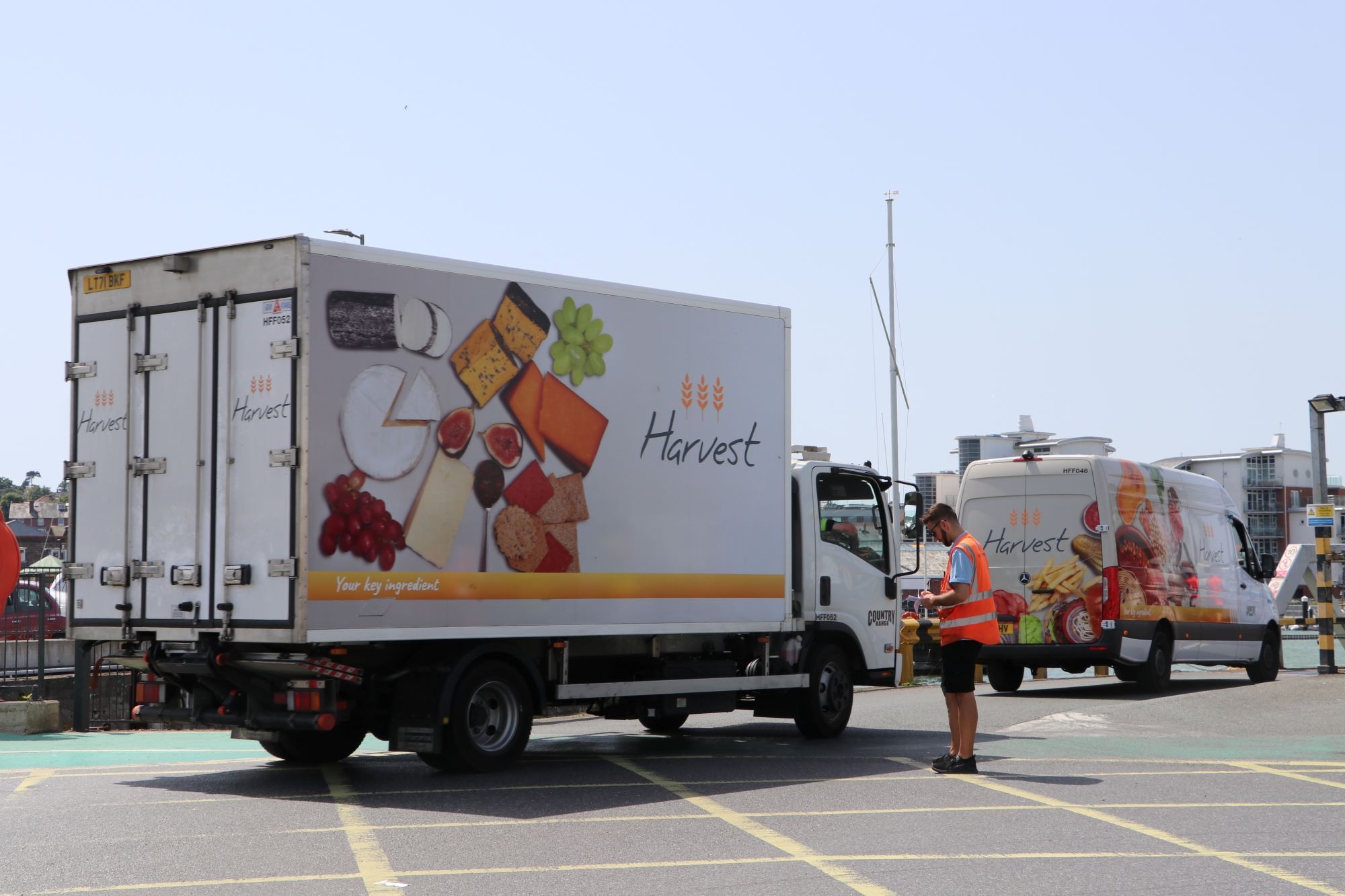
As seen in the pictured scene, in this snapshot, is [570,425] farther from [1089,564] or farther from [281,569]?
[1089,564]

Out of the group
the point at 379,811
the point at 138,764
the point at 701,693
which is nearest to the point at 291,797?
the point at 379,811

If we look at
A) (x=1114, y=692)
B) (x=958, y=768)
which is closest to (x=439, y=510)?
(x=958, y=768)

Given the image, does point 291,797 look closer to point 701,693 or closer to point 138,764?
point 138,764

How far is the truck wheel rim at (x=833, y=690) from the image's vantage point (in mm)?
13078

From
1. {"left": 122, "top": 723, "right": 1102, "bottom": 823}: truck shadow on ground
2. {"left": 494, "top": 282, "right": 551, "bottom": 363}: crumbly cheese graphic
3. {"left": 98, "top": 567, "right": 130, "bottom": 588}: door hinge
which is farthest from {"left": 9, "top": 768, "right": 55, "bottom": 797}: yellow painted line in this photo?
{"left": 494, "top": 282, "right": 551, "bottom": 363}: crumbly cheese graphic

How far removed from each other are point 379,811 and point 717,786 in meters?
2.29

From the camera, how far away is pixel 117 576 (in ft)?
33.7

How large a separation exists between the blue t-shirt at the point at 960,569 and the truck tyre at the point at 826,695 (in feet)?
8.38

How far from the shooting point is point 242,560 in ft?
31.5

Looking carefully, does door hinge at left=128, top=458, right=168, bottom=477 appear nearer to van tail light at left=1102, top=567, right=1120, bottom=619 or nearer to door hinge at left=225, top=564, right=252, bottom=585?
door hinge at left=225, top=564, right=252, bottom=585

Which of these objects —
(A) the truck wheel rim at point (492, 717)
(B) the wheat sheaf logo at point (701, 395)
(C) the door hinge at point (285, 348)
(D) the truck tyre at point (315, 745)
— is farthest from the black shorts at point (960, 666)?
(C) the door hinge at point (285, 348)

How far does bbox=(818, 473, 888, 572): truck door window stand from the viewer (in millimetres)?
13328

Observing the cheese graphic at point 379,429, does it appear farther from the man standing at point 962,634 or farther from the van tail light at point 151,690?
the man standing at point 962,634

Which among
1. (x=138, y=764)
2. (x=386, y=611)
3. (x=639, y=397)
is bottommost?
(x=138, y=764)
